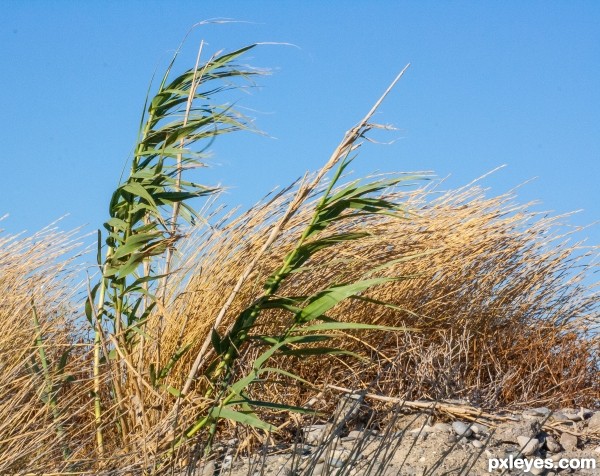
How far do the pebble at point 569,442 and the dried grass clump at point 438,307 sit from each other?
0.43 meters

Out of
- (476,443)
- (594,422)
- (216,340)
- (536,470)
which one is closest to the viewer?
(216,340)

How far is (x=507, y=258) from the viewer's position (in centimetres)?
591

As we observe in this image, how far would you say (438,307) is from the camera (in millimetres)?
5406

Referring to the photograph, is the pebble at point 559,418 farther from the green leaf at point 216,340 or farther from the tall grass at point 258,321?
the green leaf at point 216,340

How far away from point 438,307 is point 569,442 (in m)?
1.38

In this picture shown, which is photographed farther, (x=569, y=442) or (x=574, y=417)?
(x=574, y=417)

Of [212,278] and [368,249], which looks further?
[368,249]

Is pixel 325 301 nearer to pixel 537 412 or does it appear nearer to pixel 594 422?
pixel 537 412

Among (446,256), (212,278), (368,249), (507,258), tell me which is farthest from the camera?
(507,258)

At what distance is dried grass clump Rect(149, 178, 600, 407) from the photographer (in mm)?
4520

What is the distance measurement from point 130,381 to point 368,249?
1665 mm

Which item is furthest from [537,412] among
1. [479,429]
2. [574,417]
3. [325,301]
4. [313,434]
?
[325,301]

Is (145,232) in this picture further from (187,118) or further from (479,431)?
(479,431)

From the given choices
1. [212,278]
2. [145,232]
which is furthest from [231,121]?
[212,278]
